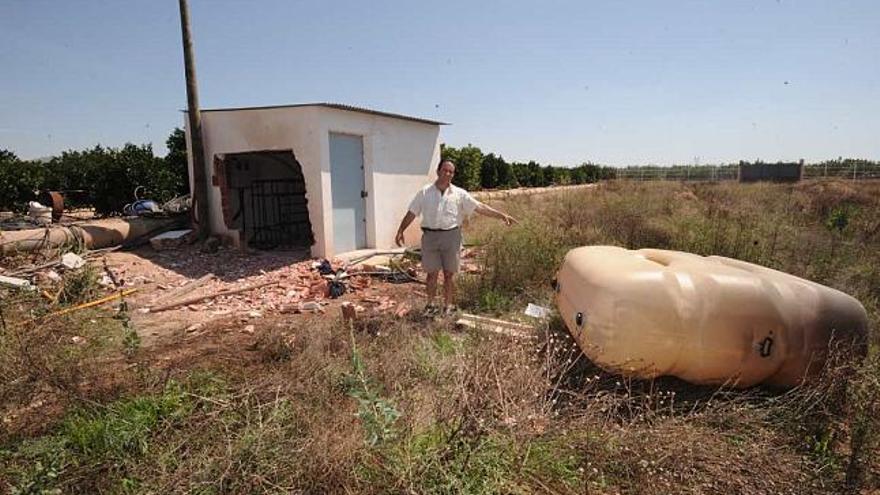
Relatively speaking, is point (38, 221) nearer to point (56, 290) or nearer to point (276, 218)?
point (56, 290)

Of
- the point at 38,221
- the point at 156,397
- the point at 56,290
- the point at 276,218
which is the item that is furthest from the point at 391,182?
the point at 156,397

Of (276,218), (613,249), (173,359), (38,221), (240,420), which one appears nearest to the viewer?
(240,420)

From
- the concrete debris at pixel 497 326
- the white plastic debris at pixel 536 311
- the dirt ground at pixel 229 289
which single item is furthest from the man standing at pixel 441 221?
the white plastic debris at pixel 536 311

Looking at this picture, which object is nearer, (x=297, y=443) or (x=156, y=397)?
(x=297, y=443)

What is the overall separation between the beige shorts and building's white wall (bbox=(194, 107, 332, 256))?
3806 millimetres

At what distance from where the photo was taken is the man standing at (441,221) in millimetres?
5555

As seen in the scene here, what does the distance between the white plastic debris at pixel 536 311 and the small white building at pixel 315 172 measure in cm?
470

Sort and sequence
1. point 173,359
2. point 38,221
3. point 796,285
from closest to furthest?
point 796,285, point 173,359, point 38,221

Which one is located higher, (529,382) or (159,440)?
(529,382)

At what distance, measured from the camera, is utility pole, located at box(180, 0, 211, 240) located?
30.8ft

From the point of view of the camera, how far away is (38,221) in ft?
30.1

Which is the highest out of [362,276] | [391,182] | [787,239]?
[391,182]

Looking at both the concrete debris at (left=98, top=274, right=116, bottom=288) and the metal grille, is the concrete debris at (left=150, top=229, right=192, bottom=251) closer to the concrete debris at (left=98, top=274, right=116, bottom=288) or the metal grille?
the metal grille

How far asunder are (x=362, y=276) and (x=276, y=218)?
463cm
